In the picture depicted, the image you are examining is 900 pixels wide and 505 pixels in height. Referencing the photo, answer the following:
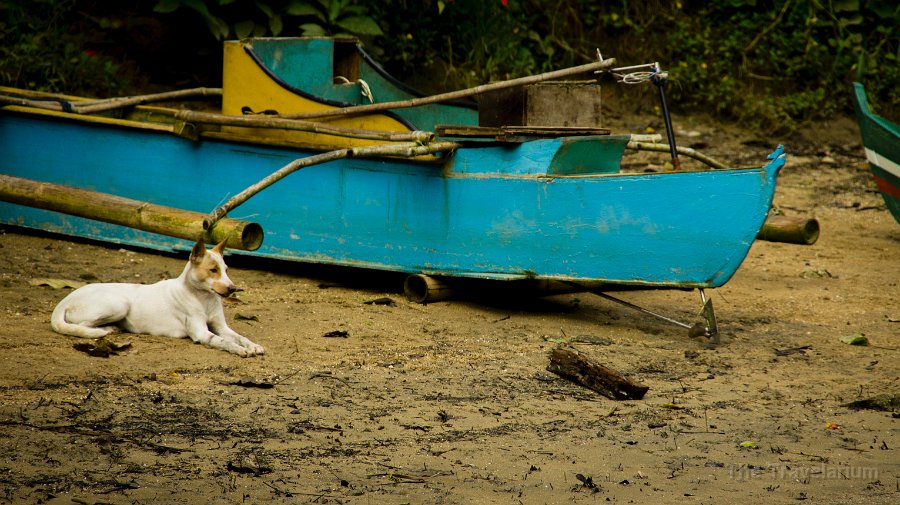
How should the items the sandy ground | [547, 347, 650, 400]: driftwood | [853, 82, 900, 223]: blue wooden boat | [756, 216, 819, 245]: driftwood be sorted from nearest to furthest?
the sandy ground
[547, 347, 650, 400]: driftwood
[756, 216, 819, 245]: driftwood
[853, 82, 900, 223]: blue wooden boat

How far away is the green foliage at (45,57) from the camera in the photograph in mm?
9461

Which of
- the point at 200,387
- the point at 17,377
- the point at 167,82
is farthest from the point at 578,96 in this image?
the point at 167,82

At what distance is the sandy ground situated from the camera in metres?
3.79

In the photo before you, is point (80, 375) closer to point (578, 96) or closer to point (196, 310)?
point (196, 310)

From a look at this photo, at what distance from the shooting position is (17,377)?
459 cm

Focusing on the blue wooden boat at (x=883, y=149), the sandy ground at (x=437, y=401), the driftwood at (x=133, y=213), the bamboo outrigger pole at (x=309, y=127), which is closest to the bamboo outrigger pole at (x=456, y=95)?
the bamboo outrigger pole at (x=309, y=127)

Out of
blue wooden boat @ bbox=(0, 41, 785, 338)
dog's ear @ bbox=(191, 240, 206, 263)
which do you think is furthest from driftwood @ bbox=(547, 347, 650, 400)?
dog's ear @ bbox=(191, 240, 206, 263)

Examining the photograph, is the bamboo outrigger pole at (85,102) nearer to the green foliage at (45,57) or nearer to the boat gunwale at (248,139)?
the boat gunwale at (248,139)

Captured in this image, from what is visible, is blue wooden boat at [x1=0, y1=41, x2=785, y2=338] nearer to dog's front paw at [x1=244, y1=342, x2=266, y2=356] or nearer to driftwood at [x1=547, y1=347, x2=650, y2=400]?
driftwood at [x1=547, y1=347, x2=650, y2=400]

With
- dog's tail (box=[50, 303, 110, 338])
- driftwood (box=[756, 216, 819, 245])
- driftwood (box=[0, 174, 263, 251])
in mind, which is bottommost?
dog's tail (box=[50, 303, 110, 338])

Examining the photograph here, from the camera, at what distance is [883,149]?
8516 millimetres

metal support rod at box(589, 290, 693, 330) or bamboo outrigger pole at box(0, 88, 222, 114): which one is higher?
bamboo outrigger pole at box(0, 88, 222, 114)

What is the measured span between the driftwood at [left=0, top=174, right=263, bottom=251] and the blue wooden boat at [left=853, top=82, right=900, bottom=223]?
5608mm

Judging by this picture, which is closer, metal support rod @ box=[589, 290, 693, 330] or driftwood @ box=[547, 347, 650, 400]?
driftwood @ box=[547, 347, 650, 400]
